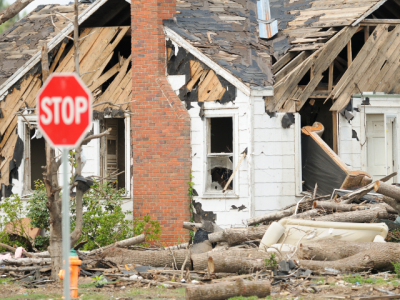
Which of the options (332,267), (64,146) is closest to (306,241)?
(332,267)

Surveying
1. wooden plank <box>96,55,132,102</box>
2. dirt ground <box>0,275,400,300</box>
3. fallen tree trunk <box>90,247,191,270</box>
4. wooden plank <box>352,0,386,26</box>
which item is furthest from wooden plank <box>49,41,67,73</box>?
wooden plank <box>352,0,386,26</box>

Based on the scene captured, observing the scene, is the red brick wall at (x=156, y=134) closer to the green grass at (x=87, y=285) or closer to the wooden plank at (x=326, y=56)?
the wooden plank at (x=326, y=56)

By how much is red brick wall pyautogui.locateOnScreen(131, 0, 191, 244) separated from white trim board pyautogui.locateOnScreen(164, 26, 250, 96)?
265 mm

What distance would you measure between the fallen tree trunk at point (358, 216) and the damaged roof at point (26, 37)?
8.16 metres

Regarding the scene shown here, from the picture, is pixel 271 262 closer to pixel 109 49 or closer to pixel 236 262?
pixel 236 262

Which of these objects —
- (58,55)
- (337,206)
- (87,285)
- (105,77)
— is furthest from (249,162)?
(58,55)

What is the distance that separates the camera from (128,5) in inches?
594

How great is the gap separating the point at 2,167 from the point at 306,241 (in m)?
8.02

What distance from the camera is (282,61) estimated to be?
14.6 m

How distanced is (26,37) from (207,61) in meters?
5.51

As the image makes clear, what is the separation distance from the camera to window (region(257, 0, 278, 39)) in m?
15.4

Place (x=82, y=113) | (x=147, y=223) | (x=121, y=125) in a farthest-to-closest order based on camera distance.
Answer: (x=121, y=125) < (x=147, y=223) < (x=82, y=113)

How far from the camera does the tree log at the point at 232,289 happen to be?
314 inches

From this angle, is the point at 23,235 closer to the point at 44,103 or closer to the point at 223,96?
the point at 223,96
